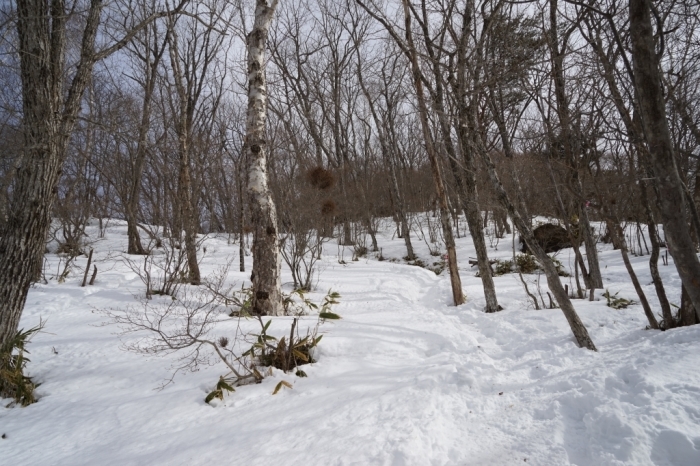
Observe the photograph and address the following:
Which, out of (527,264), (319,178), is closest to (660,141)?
(527,264)

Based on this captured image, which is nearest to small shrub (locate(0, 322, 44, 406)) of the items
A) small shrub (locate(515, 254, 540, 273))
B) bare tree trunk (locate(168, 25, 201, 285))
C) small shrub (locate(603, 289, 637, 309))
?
bare tree trunk (locate(168, 25, 201, 285))

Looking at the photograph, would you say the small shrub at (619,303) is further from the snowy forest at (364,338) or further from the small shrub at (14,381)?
the small shrub at (14,381)

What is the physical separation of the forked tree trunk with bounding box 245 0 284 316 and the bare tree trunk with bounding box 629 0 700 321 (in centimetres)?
420

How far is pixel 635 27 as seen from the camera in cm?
189

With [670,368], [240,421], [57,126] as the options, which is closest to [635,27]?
[670,368]

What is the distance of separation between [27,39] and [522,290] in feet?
29.1

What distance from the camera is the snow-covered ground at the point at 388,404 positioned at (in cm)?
195

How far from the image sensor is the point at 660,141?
185cm

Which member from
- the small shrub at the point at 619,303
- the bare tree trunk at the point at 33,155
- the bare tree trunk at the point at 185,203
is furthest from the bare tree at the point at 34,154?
the small shrub at the point at 619,303

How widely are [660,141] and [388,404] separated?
2488mm

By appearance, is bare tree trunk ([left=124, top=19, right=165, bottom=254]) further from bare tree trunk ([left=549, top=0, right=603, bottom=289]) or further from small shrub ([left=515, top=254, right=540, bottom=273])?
small shrub ([left=515, top=254, right=540, bottom=273])

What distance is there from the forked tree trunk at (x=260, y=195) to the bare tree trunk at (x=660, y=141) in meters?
4.20

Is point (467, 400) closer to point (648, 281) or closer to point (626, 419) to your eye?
point (626, 419)

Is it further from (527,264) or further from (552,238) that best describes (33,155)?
(552,238)
